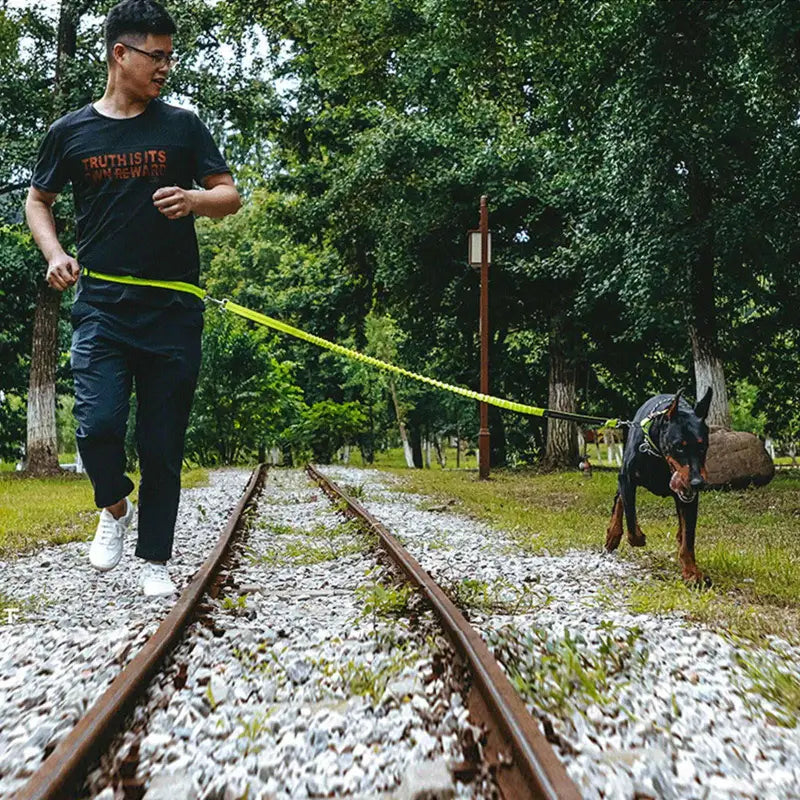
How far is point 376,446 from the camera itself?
159ft

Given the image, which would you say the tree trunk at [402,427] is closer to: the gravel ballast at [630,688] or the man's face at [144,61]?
the gravel ballast at [630,688]

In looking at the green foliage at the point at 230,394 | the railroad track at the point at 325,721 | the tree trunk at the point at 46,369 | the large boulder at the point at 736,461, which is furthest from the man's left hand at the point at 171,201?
the green foliage at the point at 230,394

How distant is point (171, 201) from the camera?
3.82m

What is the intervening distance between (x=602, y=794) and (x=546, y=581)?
2808 mm

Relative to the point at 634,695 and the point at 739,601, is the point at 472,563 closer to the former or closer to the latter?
the point at 739,601

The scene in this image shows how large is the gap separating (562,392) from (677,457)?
15.3 meters

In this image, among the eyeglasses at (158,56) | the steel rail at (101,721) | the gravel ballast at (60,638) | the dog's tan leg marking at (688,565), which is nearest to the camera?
the steel rail at (101,721)

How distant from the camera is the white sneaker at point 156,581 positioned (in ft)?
13.8

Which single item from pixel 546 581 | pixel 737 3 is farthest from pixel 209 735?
pixel 737 3

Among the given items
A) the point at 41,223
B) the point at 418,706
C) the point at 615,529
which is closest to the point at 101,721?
the point at 418,706

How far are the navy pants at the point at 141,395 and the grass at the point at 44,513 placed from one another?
2.26 m

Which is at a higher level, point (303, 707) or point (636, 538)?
point (636, 538)

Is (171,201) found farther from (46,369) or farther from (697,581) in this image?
(46,369)

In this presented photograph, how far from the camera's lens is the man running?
3961 mm
